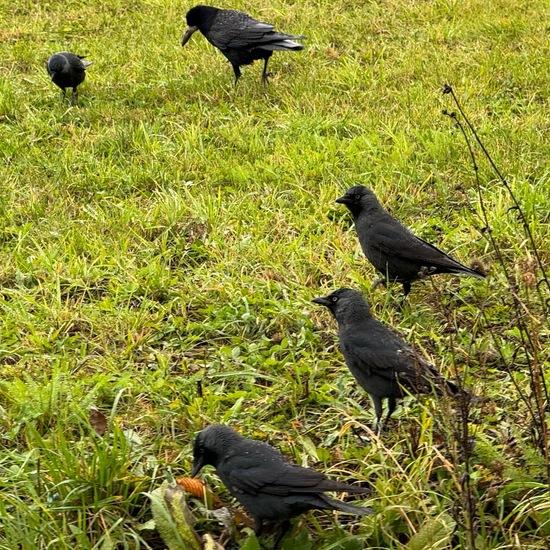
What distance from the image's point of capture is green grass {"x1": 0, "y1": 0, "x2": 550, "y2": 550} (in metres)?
3.00

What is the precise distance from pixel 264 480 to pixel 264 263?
7.50 feet

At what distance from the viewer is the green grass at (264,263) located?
118 inches

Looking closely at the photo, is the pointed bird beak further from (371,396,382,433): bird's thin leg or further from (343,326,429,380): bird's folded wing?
(371,396,382,433): bird's thin leg

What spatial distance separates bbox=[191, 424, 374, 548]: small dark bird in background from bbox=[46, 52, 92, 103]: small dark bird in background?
224 inches

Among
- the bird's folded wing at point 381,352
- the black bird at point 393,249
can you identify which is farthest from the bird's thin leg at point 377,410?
the black bird at point 393,249

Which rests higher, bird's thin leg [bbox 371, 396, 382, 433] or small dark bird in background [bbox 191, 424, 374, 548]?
small dark bird in background [bbox 191, 424, 374, 548]

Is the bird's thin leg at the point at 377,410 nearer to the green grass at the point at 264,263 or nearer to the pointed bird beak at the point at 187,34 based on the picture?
the green grass at the point at 264,263

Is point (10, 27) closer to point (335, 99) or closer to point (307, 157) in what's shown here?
point (335, 99)

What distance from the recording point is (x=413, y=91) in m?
7.31

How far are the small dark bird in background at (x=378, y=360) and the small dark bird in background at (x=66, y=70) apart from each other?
202 inches

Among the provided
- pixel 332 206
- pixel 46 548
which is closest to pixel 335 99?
pixel 332 206

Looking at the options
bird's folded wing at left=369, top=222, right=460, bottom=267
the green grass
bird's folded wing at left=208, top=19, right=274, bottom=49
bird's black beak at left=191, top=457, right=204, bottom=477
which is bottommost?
the green grass

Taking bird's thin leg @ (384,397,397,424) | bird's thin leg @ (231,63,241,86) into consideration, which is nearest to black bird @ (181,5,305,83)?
bird's thin leg @ (231,63,241,86)

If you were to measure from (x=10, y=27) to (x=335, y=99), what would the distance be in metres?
5.21
